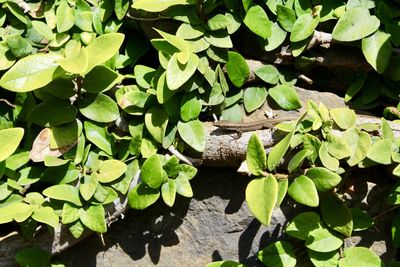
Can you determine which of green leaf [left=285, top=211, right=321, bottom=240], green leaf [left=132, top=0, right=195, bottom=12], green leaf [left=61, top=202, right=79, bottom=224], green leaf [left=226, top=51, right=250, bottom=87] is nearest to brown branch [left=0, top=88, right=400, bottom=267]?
green leaf [left=61, top=202, right=79, bottom=224]

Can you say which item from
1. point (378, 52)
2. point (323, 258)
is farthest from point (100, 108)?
point (378, 52)

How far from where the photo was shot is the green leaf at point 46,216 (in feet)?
8.25

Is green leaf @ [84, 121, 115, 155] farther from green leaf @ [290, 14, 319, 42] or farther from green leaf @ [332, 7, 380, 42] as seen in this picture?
→ green leaf @ [332, 7, 380, 42]

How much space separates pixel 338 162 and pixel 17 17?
1.69m

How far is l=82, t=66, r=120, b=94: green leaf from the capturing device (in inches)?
105

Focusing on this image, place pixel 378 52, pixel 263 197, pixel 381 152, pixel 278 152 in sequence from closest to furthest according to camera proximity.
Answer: pixel 263 197, pixel 278 152, pixel 381 152, pixel 378 52

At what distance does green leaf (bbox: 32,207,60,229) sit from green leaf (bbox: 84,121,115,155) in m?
0.37

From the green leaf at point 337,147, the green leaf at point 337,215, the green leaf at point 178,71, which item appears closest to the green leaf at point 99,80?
the green leaf at point 178,71

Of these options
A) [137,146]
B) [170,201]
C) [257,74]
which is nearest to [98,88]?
[137,146]

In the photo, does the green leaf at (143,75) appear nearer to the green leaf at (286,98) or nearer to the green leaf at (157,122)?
the green leaf at (157,122)

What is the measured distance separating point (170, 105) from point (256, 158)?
488 millimetres

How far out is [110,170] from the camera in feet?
8.77

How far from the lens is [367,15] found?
2.88 metres

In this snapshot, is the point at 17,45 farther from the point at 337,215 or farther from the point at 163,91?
the point at 337,215
